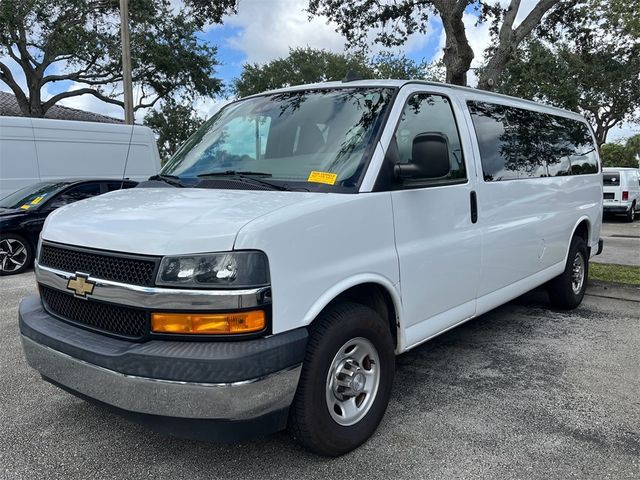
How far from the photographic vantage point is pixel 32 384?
12.9ft

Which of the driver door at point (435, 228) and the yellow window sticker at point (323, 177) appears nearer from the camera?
the yellow window sticker at point (323, 177)

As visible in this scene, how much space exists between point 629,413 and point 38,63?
2297cm

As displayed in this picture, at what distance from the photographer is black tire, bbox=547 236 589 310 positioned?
18.3 feet

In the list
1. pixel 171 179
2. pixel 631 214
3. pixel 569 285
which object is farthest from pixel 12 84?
pixel 631 214

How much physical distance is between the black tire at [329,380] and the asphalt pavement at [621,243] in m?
7.33

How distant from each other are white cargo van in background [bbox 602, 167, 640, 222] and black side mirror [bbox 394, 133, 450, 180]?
16206 mm

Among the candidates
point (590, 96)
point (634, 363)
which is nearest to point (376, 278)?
point (634, 363)

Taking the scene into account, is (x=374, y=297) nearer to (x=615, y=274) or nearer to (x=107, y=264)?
(x=107, y=264)

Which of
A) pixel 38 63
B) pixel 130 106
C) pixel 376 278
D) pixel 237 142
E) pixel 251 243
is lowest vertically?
pixel 376 278

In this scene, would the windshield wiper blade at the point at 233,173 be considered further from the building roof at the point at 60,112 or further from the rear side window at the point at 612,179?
the building roof at the point at 60,112

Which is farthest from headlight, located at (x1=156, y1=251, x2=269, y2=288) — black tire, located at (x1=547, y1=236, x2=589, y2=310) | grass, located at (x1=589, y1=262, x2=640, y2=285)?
grass, located at (x1=589, y1=262, x2=640, y2=285)

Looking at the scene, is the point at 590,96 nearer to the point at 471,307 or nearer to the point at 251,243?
the point at 471,307

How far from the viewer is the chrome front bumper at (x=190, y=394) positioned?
2.29 m

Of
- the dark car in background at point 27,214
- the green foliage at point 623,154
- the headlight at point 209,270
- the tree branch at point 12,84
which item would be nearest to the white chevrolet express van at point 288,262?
the headlight at point 209,270
